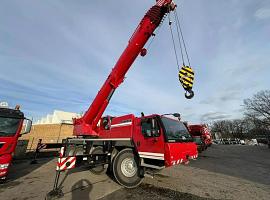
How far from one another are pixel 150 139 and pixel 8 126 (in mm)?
4671

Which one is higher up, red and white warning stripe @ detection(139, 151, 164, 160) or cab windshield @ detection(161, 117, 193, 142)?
cab windshield @ detection(161, 117, 193, 142)

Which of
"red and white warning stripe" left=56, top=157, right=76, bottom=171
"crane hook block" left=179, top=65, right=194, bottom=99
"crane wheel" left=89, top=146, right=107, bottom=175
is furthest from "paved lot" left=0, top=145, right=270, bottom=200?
"crane hook block" left=179, top=65, right=194, bottom=99

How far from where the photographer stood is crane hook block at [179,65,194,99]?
20.6 feet

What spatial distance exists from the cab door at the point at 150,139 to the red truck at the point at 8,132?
3996 mm

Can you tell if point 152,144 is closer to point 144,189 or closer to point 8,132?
point 144,189

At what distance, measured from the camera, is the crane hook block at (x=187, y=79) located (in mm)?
6266

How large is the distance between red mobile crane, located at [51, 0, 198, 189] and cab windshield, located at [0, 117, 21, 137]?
177 centimetres

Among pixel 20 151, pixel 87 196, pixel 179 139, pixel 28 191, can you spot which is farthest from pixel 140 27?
pixel 20 151

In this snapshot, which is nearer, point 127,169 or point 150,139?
point 150,139

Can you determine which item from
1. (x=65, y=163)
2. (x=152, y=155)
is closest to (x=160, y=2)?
(x=152, y=155)

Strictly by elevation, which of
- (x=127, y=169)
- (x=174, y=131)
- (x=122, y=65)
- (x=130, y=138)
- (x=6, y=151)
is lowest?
(x=127, y=169)

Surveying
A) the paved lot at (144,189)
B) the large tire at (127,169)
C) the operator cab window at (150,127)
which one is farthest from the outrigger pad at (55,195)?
the operator cab window at (150,127)

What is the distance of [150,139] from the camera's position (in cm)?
530

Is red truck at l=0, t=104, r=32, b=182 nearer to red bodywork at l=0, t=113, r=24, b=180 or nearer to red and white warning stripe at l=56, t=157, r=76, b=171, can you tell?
red bodywork at l=0, t=113, r=24, b=180
